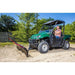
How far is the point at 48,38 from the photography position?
10.2 feet

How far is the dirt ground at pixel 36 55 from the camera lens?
2766mm

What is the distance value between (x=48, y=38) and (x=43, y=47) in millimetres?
326

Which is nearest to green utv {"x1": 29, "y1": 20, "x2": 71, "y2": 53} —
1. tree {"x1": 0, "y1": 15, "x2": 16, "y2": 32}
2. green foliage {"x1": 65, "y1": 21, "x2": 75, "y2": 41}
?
green foliage {"x1": 65, "y1": 21, "x2": 75, "y2": 41}

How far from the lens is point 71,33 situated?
3162 mm

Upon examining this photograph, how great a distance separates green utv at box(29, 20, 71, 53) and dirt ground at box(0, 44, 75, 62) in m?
0.16

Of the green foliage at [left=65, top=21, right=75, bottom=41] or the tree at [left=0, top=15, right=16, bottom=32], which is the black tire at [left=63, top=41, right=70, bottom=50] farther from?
the tree at [left=0, top=15, right=16, bottom=32]

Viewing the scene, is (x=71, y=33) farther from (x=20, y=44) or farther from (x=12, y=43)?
(x=12, y=43)

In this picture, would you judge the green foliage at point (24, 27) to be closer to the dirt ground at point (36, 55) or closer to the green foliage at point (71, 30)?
the dirt ground at point (36, 55)

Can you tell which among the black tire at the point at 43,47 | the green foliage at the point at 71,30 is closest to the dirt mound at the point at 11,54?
the black tire at the point at 43,47

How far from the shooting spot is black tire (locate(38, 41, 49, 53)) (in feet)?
9.70

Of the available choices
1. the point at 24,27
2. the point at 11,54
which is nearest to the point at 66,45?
the point at 24,27

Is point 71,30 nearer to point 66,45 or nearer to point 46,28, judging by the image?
point 66,45
